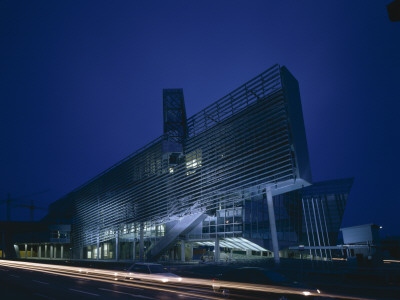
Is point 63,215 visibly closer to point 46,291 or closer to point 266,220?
point 266,220

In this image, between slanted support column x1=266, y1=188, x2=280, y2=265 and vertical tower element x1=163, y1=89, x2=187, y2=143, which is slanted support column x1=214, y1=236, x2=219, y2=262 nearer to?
slanted support column x1=266, y1=188, x2=280, y2=265

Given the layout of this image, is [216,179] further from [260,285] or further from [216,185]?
[260,285]

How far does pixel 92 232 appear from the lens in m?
56.4

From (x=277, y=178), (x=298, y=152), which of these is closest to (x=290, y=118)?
(x=298, y=152)

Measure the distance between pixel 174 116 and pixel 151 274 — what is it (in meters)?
27.9

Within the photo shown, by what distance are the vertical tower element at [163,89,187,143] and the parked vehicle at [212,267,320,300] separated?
27.2 m

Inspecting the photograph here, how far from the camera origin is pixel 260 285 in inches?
415

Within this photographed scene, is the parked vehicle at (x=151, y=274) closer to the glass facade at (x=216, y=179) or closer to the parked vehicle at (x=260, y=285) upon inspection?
the parked vehicle at (x=260, y=285)

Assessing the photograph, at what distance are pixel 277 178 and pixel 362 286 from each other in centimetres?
1152

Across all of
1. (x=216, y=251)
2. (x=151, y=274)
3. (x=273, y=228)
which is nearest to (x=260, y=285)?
(x=151, y=274)

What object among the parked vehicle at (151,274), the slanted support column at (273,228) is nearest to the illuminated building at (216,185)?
the slanted support column at (273,228)

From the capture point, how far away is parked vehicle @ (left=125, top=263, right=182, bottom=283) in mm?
15750

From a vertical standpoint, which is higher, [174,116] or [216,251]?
[174,116]

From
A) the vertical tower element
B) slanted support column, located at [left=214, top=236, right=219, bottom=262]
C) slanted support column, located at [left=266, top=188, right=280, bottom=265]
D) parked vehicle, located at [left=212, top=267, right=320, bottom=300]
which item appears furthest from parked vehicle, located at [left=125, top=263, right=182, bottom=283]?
the vertical tower element
